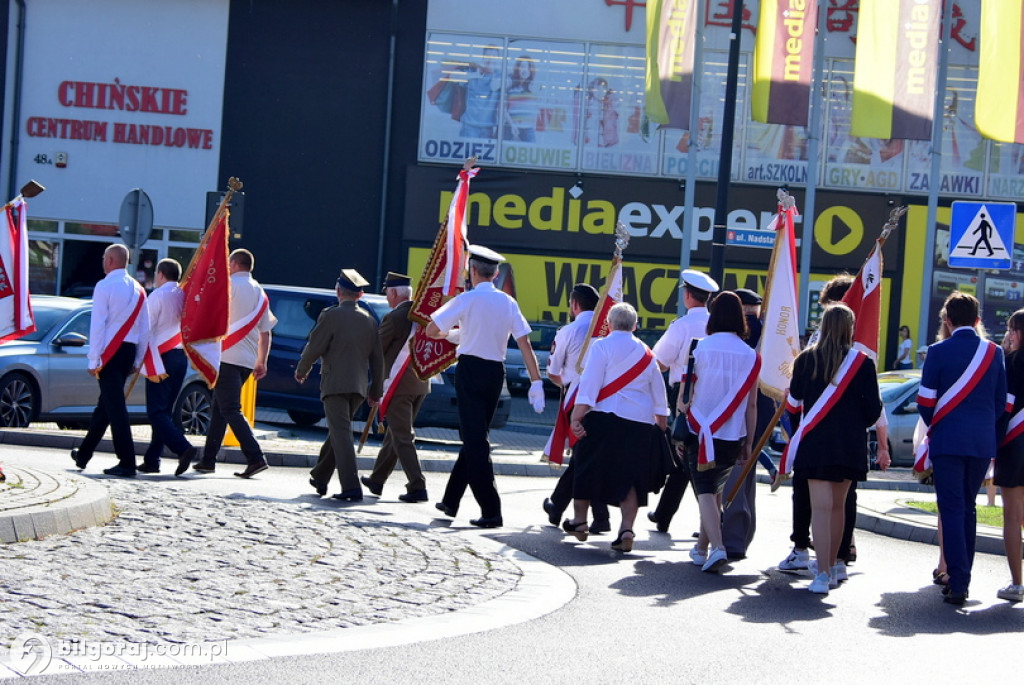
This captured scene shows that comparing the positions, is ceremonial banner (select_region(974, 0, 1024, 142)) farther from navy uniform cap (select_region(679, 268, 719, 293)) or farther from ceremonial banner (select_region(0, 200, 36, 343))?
ceremonial banner (select_region(0, 200, 36, 343))

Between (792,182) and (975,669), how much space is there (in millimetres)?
26300

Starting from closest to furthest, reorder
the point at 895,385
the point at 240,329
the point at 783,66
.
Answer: the point at 240,329 < the point at 895,385 < the point at 783,66

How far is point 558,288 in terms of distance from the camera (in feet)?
106

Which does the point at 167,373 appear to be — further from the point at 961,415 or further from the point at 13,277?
the point at 961,415

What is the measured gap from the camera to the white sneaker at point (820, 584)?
9172 millimetres

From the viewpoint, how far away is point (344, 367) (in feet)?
40.6

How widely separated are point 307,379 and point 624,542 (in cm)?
1002

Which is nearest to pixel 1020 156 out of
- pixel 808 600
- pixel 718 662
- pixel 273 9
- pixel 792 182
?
pixel 792 182

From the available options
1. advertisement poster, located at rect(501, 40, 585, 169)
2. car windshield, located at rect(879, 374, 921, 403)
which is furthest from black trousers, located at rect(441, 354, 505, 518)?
advertisement poster, located at rect(501, 40, 585, 169)

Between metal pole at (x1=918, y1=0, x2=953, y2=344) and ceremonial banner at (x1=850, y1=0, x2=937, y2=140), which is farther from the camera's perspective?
ceremonial banner at (x1=850, y1=0, x2=937, y2=140)

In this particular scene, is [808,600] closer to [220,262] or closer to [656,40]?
[220,262]

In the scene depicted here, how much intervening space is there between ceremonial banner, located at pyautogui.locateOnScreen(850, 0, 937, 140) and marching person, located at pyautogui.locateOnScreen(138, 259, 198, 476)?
14.4 meters

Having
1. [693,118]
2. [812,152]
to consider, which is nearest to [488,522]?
[693,118]

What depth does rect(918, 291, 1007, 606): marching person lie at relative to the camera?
9312 millimetres
